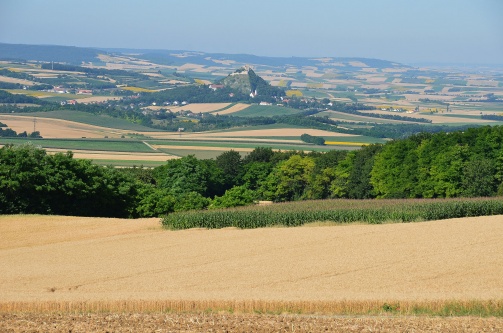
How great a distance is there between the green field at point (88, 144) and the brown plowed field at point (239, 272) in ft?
264

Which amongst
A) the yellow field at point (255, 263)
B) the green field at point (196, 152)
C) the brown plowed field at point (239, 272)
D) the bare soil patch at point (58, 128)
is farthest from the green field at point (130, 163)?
the yellow field at point (255, 263)

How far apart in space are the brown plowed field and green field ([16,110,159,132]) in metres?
128

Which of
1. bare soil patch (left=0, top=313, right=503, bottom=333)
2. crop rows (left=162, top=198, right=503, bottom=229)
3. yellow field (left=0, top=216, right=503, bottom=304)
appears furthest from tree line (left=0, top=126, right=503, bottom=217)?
bare soil patch (left=0, top=313, right=503, bottom=333)

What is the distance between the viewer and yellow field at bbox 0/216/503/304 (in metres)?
31.1

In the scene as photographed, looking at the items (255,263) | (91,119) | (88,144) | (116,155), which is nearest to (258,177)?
(116,155)

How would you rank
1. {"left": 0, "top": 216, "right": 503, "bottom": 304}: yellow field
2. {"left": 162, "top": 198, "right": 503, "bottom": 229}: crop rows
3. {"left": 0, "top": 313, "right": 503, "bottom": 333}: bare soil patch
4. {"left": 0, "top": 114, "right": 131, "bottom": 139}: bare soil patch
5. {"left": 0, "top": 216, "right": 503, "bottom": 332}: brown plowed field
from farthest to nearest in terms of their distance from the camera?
{"left": 0, "top": 114, "right": 131, "bottom": 139}: bare soil patch, {"left": 162, "top": 198, "right": 503, "bottom": 229}: crop rows, {"left": 0, "top": 216, "right": 503, "bottom": 304}: yellow field, {"left": 0, "top": 216, "right": 503, "bottom": 332}: brown plowed field, {"left": 0, "top": 313, "right": 503, "bottom": 333}: bare soil patch

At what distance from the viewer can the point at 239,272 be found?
36.3 meters

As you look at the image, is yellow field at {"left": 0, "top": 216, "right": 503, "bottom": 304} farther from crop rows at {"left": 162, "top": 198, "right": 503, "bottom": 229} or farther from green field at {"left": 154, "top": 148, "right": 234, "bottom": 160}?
green field at {"left": 154, "top": 148, "right": 234, "bottom": 160}

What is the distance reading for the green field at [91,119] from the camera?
182 meters

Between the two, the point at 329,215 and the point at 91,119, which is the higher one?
the point at 329,215

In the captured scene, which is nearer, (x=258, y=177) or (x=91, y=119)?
(x=258, y=177)

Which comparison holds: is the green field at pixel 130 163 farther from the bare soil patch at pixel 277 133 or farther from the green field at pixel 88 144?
the bare soil patch at pixel 277 133

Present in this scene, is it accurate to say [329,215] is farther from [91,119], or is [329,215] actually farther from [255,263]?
[91,119]

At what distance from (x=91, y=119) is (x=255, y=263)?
152 metres
